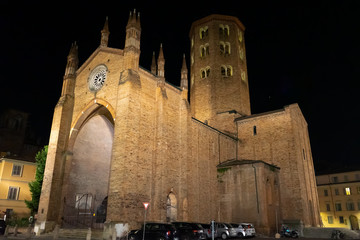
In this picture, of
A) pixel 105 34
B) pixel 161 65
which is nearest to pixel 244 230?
pixel 161 65

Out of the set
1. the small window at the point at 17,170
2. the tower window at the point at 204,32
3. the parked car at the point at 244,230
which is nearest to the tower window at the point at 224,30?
the tower window at the point at 204,32

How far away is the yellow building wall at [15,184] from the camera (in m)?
33.0

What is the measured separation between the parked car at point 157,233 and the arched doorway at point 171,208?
682 centimetres

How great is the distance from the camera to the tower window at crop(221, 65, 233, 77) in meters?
37.5

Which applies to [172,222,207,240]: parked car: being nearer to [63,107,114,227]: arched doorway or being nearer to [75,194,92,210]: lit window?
[63,107,114,227]: arched doorway

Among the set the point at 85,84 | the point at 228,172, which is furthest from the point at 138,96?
the point at 228,172

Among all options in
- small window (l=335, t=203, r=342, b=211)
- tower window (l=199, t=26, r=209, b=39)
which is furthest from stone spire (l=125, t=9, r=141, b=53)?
small window (l=335, t=203, r=342, b=211)

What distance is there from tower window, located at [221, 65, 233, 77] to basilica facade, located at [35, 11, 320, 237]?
18.1 ft

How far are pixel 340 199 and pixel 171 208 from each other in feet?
114

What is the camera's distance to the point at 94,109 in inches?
1022

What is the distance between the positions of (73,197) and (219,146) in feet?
49.5

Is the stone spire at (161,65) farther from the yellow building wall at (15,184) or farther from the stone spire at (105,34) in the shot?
the yellow building wall at (15,184)

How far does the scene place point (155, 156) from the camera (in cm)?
2216

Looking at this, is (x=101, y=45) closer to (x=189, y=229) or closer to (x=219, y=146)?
(x=219, y=146)
